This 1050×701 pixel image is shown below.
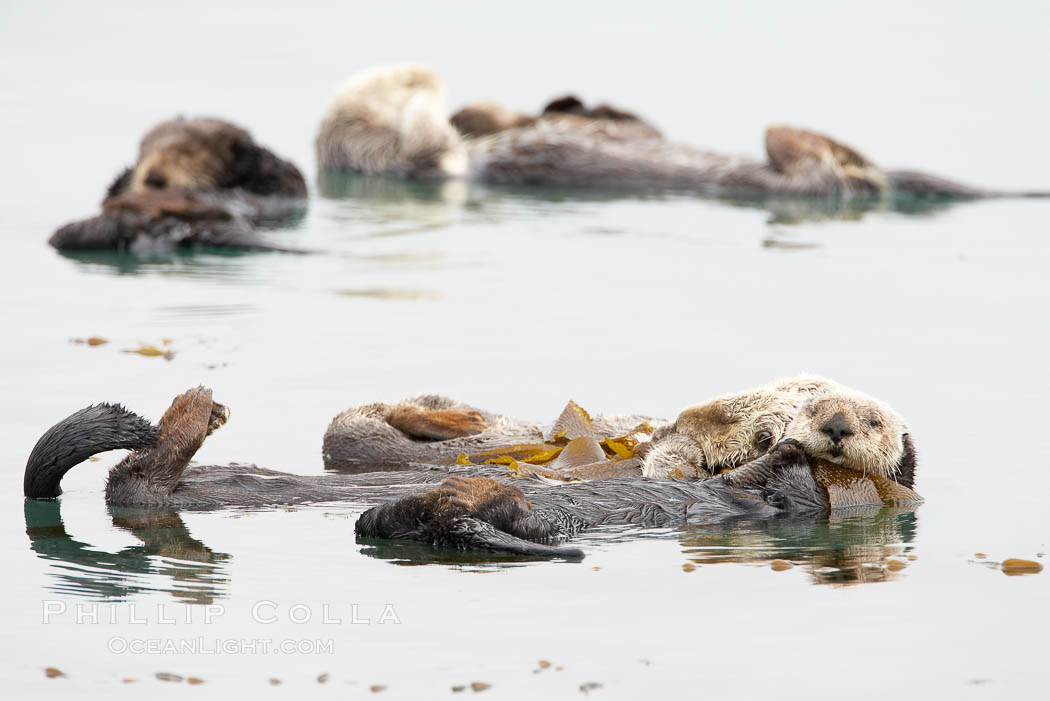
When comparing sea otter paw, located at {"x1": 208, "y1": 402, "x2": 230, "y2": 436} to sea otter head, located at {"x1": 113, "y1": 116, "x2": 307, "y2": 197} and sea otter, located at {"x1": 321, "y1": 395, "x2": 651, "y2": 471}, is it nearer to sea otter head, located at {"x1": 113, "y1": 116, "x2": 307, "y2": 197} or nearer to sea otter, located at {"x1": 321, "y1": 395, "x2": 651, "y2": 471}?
sea otter, located at {"x1": 321, "y1": 395, "x2": 651, "y2": 471}

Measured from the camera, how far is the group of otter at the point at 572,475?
427cm

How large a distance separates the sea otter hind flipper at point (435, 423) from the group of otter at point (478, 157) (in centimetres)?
566

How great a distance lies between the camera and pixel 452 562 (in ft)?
13.6

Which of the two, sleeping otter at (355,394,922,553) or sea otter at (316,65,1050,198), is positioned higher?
sea otter at (316,65,1050,198)

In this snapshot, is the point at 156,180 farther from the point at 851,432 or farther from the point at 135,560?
the point at 851,432

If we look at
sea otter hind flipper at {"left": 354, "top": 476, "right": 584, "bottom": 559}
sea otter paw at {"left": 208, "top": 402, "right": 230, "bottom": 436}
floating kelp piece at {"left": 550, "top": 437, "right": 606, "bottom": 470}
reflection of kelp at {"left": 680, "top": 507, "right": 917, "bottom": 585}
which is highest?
sea otter paw at {"left": 208, "top": 402, "right": 230, "bottom": 436}

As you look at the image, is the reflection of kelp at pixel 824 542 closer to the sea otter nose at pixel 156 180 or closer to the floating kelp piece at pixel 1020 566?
the floating kelp piece at pixel 1020 566

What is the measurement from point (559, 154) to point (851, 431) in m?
9.64

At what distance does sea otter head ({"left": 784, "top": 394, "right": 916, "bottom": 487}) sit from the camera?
15.1 ft

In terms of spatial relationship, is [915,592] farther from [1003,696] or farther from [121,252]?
[121,252]

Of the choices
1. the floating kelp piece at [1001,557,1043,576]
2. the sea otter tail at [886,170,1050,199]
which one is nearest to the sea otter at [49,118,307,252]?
the sea otter tail at [886,170,1050,199]

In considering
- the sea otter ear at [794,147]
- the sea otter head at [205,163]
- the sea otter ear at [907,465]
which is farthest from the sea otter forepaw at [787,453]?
the sea otter ear at [794,147]

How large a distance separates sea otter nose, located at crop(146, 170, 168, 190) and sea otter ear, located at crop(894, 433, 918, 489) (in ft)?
24.7

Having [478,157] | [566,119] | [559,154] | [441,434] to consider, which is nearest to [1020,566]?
[441,434]
